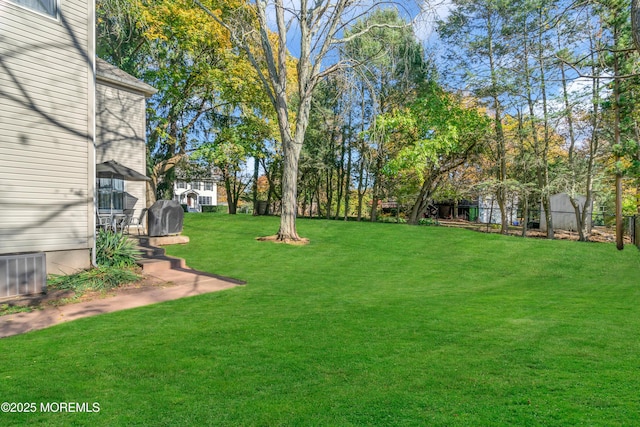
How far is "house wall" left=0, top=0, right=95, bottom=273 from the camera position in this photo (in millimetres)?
6164

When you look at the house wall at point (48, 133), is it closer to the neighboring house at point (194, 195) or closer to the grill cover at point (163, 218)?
the grill cover at point (163, 218)

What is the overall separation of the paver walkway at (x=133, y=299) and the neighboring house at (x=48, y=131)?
128 cm

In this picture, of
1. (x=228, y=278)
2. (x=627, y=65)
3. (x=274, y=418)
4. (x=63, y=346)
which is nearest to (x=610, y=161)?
(x=627, y=65)

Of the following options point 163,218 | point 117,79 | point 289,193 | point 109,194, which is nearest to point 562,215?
point 289,193

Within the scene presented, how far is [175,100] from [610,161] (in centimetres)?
1875

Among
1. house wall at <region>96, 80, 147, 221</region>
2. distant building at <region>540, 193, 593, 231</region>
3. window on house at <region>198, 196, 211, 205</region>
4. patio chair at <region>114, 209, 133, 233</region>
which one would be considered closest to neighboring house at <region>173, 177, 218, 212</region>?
window on house at <region>198, 196, 211, 205</region>

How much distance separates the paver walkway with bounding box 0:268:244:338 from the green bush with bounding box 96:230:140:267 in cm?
72

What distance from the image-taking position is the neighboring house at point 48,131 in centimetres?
616

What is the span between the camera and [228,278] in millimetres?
7184

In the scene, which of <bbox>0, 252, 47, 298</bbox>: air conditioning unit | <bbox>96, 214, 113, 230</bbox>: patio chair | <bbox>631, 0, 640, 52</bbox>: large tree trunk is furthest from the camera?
<bbox>96, 214, 113, 230</bbox>: patio chair

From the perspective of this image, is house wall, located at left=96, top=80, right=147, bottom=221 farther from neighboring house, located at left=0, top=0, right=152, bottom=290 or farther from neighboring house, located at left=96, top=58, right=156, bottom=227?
neighboring house, located at left=0, top=0, right=152, bottom=290

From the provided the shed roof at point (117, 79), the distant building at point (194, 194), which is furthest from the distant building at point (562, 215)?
the distant building at point (194, 194)

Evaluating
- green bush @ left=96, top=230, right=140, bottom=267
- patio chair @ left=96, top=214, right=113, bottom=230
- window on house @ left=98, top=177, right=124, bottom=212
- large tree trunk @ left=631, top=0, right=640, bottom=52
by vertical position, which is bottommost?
green bush @ left=96, top=230, right=140, bottom=267

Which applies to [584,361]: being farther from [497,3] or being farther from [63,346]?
[497,3]
